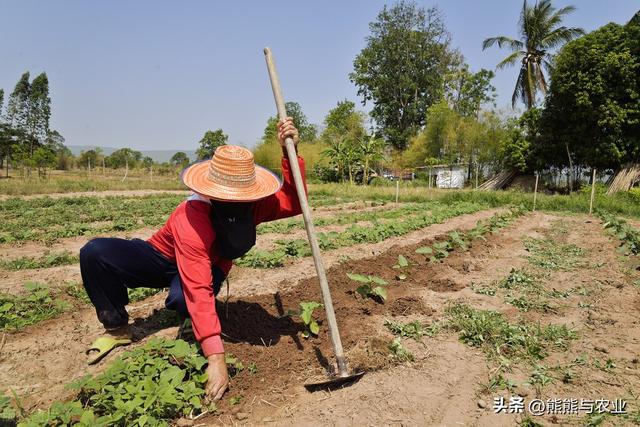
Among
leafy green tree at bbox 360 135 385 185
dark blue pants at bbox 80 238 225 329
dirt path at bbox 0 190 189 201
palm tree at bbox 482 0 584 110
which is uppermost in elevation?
palm tree at bbox 482 0 584 110

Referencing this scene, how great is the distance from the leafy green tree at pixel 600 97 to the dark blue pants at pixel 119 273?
21.9 meters

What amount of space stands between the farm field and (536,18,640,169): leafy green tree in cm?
1653

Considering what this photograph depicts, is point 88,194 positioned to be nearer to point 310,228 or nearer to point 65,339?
point 65,339

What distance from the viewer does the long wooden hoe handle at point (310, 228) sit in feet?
8.57

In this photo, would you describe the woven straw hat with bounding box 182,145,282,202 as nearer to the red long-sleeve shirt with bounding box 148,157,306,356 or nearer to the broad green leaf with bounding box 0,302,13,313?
the red long-sleeve shirt with bounding box 148,157,306,356

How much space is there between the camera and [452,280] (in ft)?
16.5

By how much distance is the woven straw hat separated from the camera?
2.57 m

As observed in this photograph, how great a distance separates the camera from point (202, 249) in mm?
2590

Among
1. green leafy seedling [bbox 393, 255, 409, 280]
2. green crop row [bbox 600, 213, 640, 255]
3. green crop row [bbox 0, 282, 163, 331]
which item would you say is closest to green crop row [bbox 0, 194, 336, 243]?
green crop row [bbox 0, 282, 163, 331]

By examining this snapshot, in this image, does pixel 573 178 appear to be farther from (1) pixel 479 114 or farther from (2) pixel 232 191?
(2) pixel 232 191

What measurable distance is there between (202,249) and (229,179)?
45cm

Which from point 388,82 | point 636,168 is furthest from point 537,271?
point 388,82

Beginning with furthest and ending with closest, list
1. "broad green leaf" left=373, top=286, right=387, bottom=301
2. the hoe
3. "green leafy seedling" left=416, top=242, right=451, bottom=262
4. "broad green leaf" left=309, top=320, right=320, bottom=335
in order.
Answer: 1. "green leafy seedling" left=416, top=242, right=451, bottom=262
2. "broad green leaf" left=373, top=286, right=387, bottom=301
3. "broad green leaf" left=309, top=320, right=320, bottom=335
4. the hoe

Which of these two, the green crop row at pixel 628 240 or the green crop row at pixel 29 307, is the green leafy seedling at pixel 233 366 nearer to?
the green crop row at pixel 29 307
